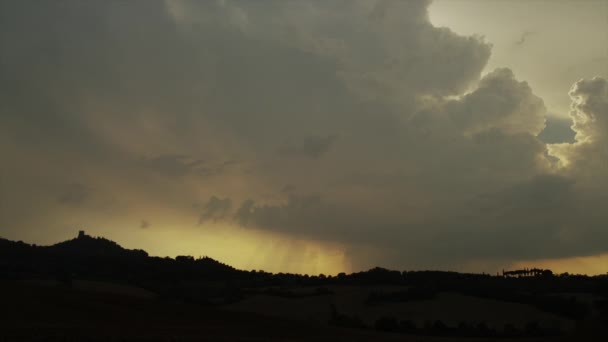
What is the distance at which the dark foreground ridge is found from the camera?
5584 cm

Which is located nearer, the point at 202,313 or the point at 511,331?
the point at 202,313

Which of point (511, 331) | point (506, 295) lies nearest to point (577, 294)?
point (506, 295)

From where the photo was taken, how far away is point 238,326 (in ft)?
209

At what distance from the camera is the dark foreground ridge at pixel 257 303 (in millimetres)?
55844

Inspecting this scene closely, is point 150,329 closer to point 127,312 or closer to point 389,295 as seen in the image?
point 127,312

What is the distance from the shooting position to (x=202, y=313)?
73188 millimetres

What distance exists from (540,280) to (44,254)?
446ft

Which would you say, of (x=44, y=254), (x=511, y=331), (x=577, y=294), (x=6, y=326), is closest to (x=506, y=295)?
(x=577, y=294)

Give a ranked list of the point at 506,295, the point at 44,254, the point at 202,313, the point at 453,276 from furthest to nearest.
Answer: the point at 453,276 < the point at 44,254 < the point at 506,295 < the point at 202,313

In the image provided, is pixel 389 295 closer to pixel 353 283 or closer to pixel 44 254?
pixel 353 283

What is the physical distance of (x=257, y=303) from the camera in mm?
128250

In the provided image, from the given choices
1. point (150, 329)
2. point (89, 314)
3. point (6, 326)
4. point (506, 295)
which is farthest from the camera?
point (506, 295)

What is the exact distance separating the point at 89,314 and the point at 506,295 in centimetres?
9146

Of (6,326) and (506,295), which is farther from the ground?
(506,295)
